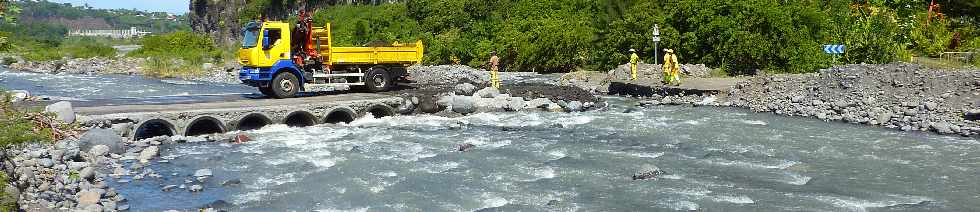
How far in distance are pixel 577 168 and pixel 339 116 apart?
913 centimetres

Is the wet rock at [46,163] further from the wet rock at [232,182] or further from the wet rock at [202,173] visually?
the wet rock at [232,182]

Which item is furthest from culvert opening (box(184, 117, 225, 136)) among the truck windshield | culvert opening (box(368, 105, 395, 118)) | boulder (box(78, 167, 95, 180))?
boulder (box(78, 167, 95, 180))

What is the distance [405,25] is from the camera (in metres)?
72.1

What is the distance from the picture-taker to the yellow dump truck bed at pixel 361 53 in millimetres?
22953

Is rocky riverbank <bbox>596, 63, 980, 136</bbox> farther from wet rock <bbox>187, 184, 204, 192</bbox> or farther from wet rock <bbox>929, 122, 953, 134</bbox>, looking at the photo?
wet rock <bbox>187, 184, 204, 192</bbox>

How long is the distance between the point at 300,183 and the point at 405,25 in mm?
60046

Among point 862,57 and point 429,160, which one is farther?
point 862,57

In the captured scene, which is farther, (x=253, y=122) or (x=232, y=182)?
(x=253, y=122)

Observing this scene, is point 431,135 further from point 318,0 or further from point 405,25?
point 318,0

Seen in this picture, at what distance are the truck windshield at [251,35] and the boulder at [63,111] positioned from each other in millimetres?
5349

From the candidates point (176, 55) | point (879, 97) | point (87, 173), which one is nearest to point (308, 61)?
point (87, 173)

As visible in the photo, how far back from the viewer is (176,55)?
65.9 m

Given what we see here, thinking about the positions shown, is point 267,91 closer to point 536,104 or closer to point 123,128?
point 123,128

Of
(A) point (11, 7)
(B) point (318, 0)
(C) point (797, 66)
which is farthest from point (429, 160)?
(B) point (318, 0)
